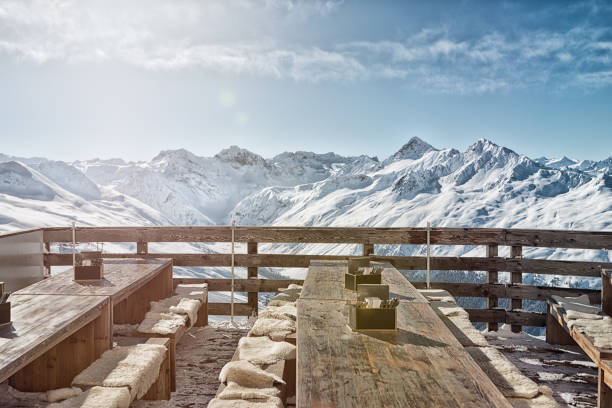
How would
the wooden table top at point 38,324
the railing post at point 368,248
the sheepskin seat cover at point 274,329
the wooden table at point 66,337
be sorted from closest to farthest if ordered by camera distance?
1. the wooden table top at point 38,324
2. the wooden table at point 66,337
3. the sheepskin seat cover at point 274,329
4. the railing post at point 368,248

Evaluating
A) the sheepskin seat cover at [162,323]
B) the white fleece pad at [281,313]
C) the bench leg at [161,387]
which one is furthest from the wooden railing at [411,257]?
the bench leg at [161,387]

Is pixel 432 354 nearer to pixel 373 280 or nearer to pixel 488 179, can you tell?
pixel 373 280

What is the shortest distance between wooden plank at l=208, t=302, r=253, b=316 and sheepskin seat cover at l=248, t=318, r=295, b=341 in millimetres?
2237

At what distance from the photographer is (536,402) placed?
2.20 m

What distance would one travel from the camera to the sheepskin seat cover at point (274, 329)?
302 cm

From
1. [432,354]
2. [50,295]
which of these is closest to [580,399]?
[432,354]

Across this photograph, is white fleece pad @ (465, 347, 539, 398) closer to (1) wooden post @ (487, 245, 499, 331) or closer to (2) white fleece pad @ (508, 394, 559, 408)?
(2) white fleece pad @ (508, 394, 559, 408)

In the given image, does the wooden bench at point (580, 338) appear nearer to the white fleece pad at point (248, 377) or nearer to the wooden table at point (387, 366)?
the wooden table at point (387, 366)

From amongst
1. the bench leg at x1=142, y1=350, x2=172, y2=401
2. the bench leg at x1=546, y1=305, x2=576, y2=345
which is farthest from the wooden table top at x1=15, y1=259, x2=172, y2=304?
the bench leg at x1=546, y1=305, x2=576, y2=345

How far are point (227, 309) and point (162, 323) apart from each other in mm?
1963

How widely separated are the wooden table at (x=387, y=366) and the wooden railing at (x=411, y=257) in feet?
8.46

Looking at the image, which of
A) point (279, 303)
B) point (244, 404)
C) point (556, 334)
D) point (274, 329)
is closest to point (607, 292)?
point (556, 334)

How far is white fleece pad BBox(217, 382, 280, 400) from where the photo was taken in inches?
82.7

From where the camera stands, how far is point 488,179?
120500 mm
